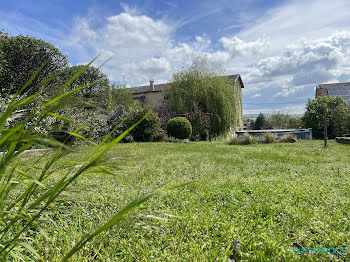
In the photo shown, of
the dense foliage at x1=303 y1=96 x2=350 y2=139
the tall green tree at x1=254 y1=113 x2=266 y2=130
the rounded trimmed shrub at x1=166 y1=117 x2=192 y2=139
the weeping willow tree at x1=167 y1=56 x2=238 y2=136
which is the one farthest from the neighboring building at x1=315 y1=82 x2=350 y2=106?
the rounded trimmed shrub at x1=166 y1=117 x2=192 y2=139

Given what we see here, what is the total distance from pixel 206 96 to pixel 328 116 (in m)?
9.46

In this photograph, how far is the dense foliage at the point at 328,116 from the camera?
18531 mm

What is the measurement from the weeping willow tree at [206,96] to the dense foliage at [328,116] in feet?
20.2

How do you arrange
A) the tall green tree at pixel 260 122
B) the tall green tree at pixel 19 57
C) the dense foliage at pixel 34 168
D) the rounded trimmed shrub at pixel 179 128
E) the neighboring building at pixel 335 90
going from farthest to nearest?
the tall green tree at pixel 260 122 < the neighboring building at pixel 335 90 < the rounded trimmed shrub at pixel 179 128 < the tall green tree at pixel 19 57 < the dense foliage at pixel 34 168

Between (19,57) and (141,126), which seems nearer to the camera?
(19,57)

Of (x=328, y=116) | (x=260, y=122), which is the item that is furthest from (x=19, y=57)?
(x=260, y=122)

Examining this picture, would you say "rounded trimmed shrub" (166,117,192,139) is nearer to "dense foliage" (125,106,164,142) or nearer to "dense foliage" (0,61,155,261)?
"dense foliage" (125,106,164,142)

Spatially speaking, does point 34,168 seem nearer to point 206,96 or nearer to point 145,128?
point 145,128

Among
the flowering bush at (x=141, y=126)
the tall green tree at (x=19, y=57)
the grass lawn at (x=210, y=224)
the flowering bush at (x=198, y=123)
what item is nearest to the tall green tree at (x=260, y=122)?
the flowering bush at (x=198, y=123)

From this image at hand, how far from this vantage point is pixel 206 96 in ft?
66.1

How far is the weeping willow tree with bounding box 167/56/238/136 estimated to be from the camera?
65.4 feet

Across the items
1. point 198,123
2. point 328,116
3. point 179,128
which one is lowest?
point 179,128

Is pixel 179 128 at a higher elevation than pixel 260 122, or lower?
lower

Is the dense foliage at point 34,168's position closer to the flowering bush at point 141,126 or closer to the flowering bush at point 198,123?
the flowering bush at point 141,126
